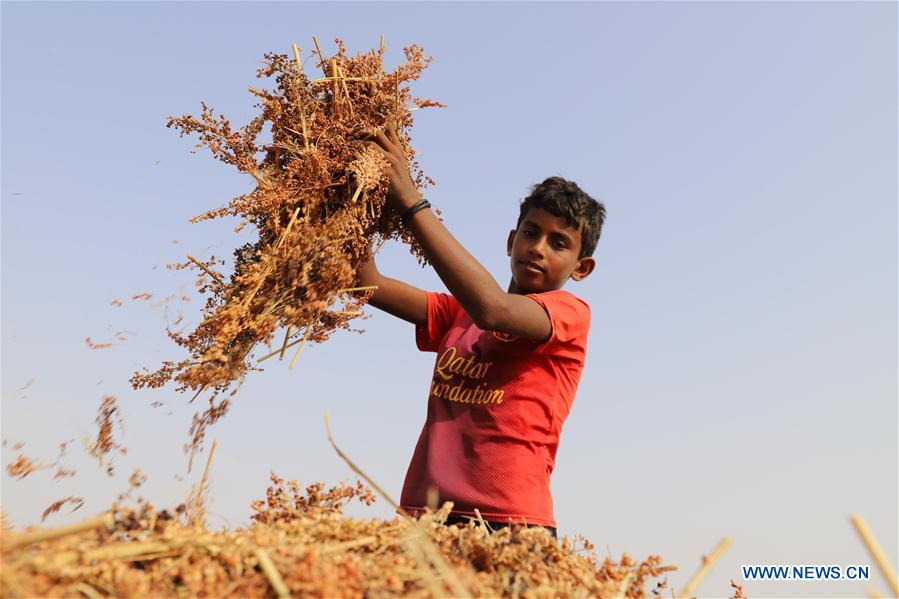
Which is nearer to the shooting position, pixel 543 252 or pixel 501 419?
pixel 501 419

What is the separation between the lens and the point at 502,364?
11.6 ft

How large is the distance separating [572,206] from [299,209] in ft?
4.87

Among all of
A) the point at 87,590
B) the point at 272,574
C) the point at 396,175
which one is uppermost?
the point at 396,175

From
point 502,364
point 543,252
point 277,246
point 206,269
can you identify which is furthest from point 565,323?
point 206,269

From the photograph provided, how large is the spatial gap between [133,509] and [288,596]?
541mm

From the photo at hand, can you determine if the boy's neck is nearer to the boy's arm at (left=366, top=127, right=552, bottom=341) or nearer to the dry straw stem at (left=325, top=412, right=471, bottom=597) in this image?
the boy's arm at (left=366, top=127, right=552, bottom=341)

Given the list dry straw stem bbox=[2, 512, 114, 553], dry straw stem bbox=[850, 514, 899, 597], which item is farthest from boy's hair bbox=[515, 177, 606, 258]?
dry straw stem bbox=[2, 512, 114, 553]

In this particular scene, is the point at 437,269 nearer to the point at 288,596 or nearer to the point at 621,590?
the point at 621,590

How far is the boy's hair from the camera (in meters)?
3.96

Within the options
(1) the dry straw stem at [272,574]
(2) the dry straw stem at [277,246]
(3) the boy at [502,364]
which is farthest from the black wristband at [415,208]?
(1) the dry straw stem at [272,574]

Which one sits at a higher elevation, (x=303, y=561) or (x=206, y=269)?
(x=206, y=269)

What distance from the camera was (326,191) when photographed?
328 cm

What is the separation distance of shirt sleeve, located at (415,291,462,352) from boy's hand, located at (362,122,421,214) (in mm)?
1058

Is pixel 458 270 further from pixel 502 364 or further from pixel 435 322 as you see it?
pixel 435 322
